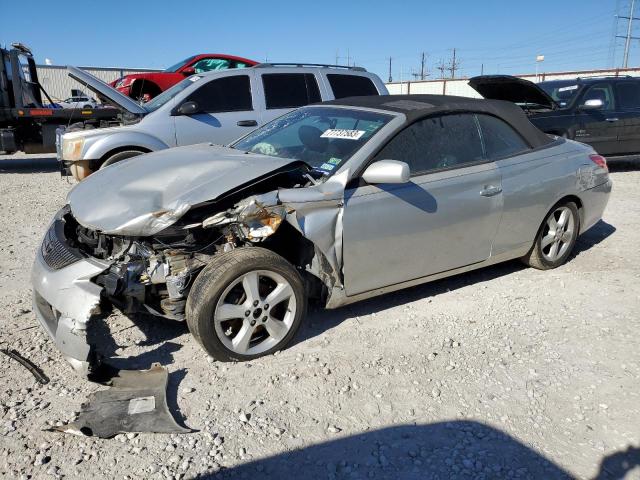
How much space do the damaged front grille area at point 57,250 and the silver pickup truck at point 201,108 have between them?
352 cm

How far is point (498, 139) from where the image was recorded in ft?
14.5

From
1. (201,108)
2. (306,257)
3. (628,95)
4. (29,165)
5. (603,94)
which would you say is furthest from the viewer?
(29,165)

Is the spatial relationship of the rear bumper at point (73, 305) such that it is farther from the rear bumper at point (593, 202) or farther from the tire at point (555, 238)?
the rear bumper at point (593, 202)

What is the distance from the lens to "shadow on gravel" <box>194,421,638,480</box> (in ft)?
7.95

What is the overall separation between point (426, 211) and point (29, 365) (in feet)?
9.28

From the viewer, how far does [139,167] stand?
12.8ft

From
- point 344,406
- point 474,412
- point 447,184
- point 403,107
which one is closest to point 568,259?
Result: point 447,184

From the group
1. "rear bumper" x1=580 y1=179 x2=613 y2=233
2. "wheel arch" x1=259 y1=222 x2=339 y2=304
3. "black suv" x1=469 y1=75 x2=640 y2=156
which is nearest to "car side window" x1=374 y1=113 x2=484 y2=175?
"wheel arch" x1=259 y1=222 x2=339 y2=304

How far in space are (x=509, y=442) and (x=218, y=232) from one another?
214 centimetres

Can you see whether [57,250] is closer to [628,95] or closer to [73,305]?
[73,305]

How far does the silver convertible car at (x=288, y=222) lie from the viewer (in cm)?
316

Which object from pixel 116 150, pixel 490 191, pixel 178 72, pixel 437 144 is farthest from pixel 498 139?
pixel 178 72

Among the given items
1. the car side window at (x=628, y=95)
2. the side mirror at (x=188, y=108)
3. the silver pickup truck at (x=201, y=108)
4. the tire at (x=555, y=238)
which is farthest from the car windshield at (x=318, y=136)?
the car side window at (x=628, y=95)

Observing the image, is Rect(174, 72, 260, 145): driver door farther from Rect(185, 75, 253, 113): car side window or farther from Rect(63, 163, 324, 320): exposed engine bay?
Rect(63, 163, 324, 320): exposed engine bay
